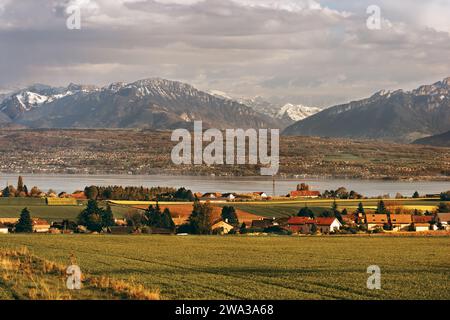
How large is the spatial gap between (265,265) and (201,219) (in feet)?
98.6

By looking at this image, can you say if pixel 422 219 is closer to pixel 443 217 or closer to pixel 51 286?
pixel 443 217

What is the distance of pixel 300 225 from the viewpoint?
57.2 metres

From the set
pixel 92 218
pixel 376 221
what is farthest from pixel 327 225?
pixel 92 218

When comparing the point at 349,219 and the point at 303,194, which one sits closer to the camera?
the point at 349,219

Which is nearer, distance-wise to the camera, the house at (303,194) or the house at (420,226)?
the house at (420,226)

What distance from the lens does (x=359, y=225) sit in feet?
195

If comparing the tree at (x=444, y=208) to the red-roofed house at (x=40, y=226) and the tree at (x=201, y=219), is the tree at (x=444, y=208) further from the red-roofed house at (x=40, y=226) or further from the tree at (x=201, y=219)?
the red-roofed house at (x=40, y=226)

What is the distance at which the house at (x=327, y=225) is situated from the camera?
183ft

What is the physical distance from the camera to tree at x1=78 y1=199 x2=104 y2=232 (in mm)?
54969

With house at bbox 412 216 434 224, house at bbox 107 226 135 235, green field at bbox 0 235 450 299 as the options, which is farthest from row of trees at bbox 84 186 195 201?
green field at bbox 0 235 450 299

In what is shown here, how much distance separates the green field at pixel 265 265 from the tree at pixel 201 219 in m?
15.4

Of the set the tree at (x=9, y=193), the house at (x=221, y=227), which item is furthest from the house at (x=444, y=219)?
the tree at (x=9, y=193)
